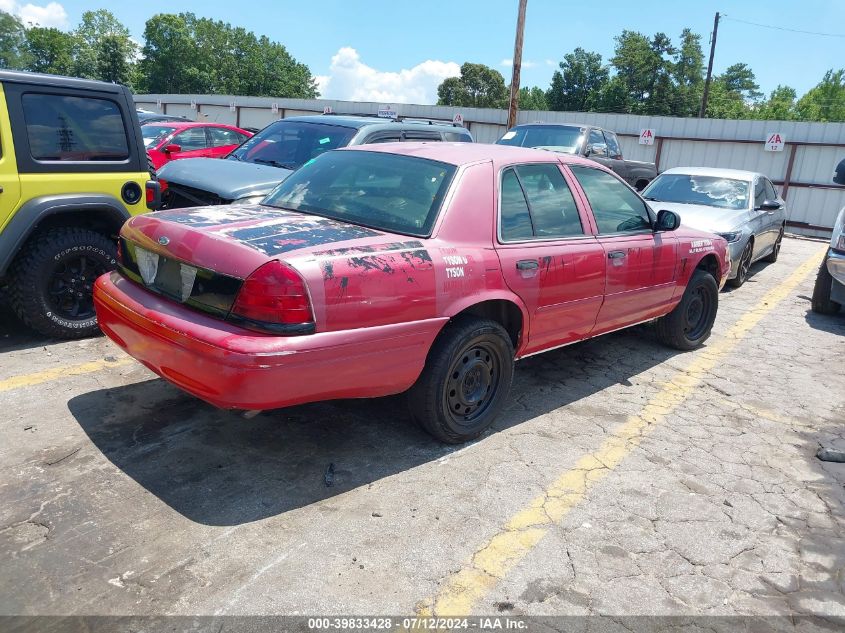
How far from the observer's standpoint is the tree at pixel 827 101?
75.9m

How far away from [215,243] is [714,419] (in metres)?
3.55

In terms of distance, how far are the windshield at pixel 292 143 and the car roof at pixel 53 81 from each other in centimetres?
222

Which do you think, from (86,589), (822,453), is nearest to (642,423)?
(822,453)

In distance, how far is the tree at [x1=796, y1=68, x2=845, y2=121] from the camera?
75938mm

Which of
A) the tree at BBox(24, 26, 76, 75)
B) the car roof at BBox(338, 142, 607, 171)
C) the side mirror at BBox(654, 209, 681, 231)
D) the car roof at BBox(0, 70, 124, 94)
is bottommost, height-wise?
the side mirror at BBox(654, 209, 681, 231)

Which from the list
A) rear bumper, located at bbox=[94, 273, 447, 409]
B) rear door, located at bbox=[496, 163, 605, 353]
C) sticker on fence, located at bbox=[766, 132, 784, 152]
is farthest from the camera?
sticker on fence, located at bbox=[766, 132, 784, 152]

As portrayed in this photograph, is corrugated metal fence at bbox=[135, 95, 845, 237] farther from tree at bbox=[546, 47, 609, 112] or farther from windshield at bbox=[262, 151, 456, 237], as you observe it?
tree at bbox=[546, 47, 609, 112]

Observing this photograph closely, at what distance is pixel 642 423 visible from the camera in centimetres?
442

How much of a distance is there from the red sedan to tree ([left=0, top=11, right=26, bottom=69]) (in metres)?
95.2

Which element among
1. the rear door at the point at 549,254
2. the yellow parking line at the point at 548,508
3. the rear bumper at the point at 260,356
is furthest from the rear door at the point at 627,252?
the rear bumper at the point at 260,356

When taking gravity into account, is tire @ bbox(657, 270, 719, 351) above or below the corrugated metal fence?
below

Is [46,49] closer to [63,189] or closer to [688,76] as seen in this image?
[688,76]

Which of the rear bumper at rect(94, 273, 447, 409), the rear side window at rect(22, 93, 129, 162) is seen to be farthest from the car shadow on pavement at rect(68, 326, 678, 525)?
the rear side window at rect(22, 93, 129, 162)

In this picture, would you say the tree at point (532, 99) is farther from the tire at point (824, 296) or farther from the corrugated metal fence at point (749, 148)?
the tire at point (824, 296)
